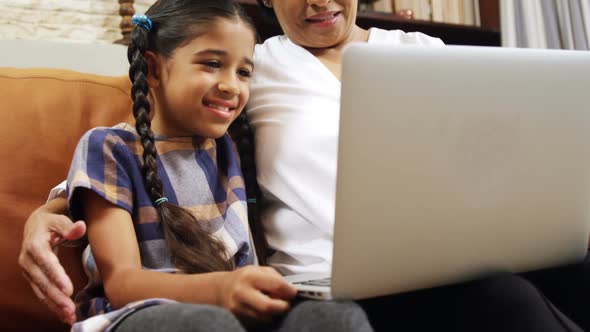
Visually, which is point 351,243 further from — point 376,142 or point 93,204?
point 93,204

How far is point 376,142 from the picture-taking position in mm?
563

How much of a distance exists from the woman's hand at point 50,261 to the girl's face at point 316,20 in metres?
0.53

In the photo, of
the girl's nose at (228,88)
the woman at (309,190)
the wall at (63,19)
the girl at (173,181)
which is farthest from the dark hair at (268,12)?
the wall at (63,19)

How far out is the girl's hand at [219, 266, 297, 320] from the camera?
1.88ft

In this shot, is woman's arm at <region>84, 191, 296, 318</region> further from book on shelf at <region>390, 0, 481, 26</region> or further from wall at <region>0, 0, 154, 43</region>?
book on shelf at <region>390, 0, 481, 26</region>

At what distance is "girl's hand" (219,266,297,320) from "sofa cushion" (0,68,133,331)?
1.36 ft

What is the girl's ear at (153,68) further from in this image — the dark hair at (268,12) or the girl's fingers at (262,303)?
the girl's fingers at (262,303)

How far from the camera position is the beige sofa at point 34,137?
0.89m

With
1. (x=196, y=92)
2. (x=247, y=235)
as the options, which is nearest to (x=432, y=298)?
(x=247, y=235)

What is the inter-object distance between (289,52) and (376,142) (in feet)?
1.78

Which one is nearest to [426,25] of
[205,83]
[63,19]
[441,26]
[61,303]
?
[441,26]

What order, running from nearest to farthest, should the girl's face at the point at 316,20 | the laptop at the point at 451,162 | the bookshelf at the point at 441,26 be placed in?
the laptop at the point at 451,162
the girl's face at the point at 316,20
the bookshelf at the point at 441,26

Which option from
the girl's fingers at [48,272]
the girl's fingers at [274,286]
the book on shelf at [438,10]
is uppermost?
the book on shelf at [438,10]

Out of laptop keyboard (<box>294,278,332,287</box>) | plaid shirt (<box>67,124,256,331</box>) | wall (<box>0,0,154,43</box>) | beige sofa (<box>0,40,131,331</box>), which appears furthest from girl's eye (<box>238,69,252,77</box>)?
wall (<box>0,0,154,43</box>)
